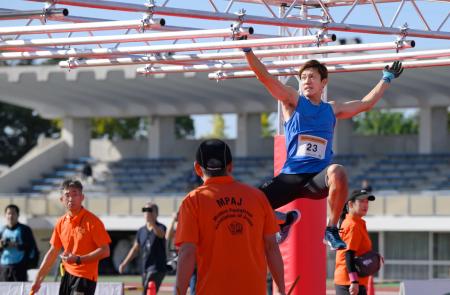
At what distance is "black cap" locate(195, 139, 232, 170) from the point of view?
756 cm

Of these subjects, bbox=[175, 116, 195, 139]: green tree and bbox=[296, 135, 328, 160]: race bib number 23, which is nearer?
bbox=[296, 135, 328, 160]: race bib number 23

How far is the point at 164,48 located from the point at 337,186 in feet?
13.5

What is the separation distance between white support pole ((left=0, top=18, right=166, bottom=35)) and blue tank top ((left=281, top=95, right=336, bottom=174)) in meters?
2.69

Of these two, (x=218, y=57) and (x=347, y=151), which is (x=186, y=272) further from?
(x=347, y=151)

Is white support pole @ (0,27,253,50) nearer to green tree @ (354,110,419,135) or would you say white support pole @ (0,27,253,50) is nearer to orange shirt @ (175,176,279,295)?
orange shirt @ (175,176,279,295)

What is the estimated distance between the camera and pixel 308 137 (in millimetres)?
10117

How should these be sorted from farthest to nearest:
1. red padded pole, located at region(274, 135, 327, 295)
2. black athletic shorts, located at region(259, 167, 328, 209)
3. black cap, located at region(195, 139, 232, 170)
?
red padded pole, located at region(274, 135, 327, 295) < black athletic shorts, located at region(259, 167, 328, 209) < black cap, located at region(195, 139, 232, 170)

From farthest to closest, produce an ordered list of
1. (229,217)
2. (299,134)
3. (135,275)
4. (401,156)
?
(401,156) < (135,275) < (299,134) < (229,217)

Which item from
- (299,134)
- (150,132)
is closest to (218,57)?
(299,134)

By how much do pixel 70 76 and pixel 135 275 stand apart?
8.58m

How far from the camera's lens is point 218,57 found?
13.4m

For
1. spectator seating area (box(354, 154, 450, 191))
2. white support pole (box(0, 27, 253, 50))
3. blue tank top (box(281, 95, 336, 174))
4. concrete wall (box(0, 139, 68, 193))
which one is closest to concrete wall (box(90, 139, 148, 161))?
concrete wall (box(0, 139, 68, 193))

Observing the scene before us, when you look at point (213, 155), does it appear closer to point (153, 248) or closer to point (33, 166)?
point (153, 248)

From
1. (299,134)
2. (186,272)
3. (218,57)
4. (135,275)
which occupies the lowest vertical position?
(135,275)
